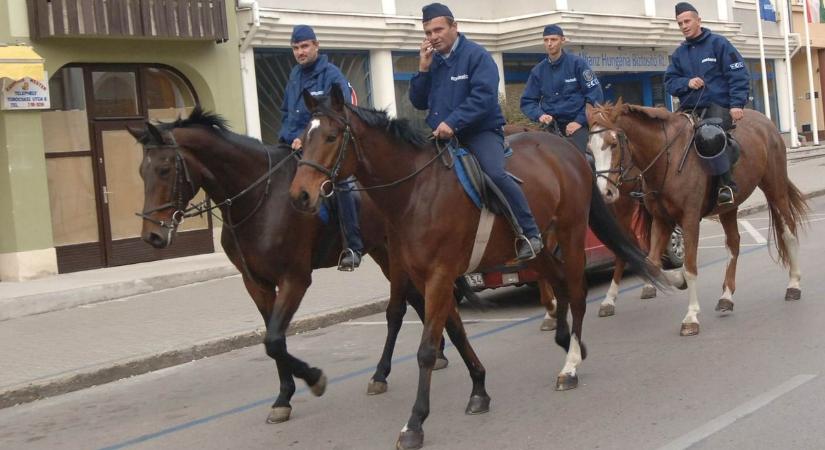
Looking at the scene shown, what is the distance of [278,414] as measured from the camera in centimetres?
720

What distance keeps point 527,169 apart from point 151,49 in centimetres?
1062

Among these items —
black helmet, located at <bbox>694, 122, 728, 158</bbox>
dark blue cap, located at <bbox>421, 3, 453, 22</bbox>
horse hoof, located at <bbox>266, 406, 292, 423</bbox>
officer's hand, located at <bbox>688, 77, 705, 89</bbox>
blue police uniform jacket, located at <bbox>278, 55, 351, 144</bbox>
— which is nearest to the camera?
dark blue cap, located at <bbox>421, 3, 453, 22</bbox>

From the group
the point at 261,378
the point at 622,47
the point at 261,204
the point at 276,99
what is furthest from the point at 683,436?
the point at 622,47

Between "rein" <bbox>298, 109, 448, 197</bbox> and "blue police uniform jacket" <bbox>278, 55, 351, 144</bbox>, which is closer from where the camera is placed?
"rein" <bbox>298, 109, 448, 197</bbox>

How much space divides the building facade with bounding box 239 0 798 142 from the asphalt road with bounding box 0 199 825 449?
813 cm

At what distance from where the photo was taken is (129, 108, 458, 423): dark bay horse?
22.9 feet

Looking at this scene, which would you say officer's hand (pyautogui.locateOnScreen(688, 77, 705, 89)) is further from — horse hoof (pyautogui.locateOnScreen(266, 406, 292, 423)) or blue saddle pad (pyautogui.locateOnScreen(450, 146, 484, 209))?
horse hoof (pyautogui.locateOnScreen(266, 406, 292, 423))

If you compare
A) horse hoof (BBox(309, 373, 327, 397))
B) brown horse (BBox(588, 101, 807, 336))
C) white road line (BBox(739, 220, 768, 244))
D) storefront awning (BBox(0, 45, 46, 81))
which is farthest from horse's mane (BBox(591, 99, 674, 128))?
storefront awning (BBox(0, 45, 46, 81))

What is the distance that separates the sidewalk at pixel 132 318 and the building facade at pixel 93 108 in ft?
2.00

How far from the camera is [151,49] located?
54.5 feet

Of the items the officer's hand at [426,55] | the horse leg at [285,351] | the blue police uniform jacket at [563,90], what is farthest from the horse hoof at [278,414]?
the blue police uniform jacket at [563,90]

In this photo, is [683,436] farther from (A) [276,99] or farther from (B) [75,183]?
(A) [276,99]

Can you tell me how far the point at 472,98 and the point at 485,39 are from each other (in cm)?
1633

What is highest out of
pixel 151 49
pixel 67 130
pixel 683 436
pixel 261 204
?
pixel 151 49
